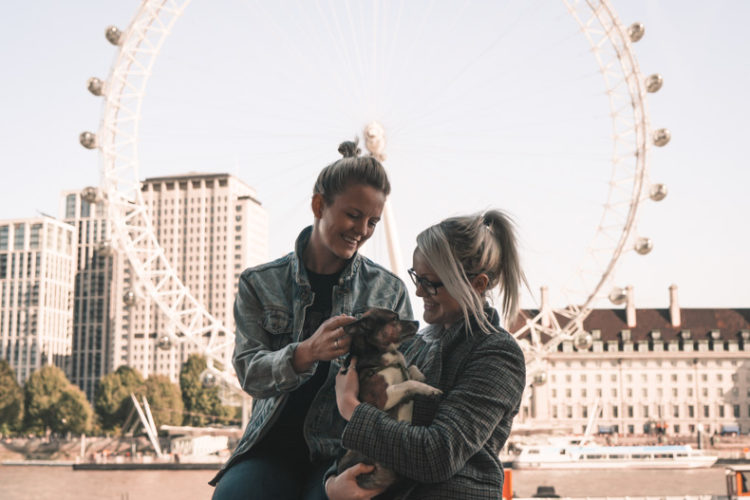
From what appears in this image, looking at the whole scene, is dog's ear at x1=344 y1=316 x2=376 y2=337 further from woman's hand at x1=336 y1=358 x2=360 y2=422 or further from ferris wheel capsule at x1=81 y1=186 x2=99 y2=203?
ferris wheel capsule at x1=81 y1=186 x2=99 y2=203

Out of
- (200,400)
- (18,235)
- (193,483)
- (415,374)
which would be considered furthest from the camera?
(18,235)

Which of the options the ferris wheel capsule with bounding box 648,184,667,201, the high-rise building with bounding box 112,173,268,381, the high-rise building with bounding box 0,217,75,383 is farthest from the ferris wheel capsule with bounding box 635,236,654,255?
the high-rise building with bounding box 0,217,75,383

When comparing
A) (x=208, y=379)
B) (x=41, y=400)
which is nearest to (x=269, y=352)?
(x=208, y=379)

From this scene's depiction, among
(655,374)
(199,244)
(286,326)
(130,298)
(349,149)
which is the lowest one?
(655,374)

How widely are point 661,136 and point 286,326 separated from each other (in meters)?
21.6

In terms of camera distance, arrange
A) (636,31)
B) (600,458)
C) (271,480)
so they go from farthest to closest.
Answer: (600,458)
(636,31)
(271,480)

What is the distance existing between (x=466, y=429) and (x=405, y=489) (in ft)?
1.09

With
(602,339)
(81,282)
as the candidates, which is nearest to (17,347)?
(81,282)

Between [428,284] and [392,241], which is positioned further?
[392,241]

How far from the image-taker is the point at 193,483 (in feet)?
160

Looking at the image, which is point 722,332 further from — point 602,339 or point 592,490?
point 592,490

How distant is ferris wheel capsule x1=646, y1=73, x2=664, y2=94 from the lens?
2384 cm

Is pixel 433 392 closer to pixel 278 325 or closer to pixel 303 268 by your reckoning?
pixel 278 325

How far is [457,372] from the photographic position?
336cm
